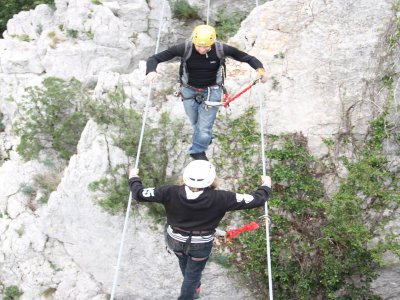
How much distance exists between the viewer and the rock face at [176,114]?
8750mm

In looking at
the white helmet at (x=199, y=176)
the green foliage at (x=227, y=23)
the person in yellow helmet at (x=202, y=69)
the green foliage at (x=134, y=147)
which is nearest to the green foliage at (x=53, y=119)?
the green foliage at (x=134, y=147)

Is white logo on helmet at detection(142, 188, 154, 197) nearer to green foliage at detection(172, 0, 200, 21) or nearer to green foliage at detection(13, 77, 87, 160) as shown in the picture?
green foliage at detection(13, 77, 87, 160)

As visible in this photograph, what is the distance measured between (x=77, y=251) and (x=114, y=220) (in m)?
1.16

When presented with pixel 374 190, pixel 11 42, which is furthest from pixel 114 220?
pixel 11 42

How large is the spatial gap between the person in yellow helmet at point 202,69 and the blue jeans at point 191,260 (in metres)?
2.43

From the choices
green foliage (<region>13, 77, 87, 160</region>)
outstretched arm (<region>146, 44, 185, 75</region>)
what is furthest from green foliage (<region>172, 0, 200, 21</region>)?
outstretched arm (<region>146, 44, 185, 75</region>)

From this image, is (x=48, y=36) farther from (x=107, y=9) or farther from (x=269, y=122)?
(x=269, y=122)

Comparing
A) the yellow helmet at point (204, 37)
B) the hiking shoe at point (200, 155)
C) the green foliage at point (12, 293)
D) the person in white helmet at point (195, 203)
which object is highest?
the yellow helmet at point (204, 37)

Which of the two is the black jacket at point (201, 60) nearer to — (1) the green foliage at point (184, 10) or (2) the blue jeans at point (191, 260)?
(2) the blue jeans at point (191, 260)

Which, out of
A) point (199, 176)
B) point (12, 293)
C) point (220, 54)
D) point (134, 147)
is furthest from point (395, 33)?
point (12, 293)

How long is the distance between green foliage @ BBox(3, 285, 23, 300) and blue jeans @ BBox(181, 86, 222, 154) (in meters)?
4.86

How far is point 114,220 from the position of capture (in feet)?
28.9

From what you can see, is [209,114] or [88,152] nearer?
[209,114]

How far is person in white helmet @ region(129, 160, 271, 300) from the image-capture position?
17.1 feet
